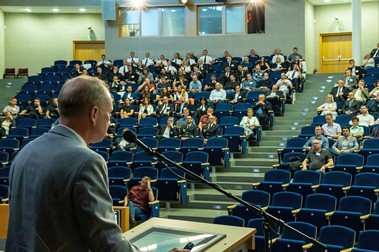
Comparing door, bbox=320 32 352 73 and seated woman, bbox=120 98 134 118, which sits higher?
door, bbox=320 32 352 73

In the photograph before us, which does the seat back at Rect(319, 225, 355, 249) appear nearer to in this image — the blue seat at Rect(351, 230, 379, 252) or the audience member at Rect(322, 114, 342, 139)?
the blue seat at Rect(351, 230, 379, 252)

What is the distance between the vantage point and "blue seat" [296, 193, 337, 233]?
25.2 feet

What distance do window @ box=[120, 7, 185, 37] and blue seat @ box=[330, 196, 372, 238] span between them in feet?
46.3

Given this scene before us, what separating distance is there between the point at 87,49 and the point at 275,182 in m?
16.7

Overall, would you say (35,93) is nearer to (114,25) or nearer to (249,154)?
(114,25)

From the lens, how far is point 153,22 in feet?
69.8

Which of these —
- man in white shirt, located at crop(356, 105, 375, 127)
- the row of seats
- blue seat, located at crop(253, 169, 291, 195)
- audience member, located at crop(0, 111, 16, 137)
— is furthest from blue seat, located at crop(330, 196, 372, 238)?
audience member, located at crop(0, 111, 16, 137)

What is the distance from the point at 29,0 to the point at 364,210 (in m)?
18.2

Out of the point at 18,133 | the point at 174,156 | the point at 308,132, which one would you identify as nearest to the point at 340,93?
the point at 308,132

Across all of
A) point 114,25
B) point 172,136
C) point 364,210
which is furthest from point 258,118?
point 114,25

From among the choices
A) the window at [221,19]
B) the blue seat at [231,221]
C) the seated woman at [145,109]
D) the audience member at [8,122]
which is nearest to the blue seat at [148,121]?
the seated woman at [145,109]

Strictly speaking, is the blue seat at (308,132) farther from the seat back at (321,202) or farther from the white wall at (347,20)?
the white wall at (347,20)

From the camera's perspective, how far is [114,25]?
21.5 metres

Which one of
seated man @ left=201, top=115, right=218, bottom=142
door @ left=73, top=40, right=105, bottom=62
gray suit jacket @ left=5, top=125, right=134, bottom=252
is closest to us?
gray suit jacket @ left=5, top=125, right=134, bottom=252
